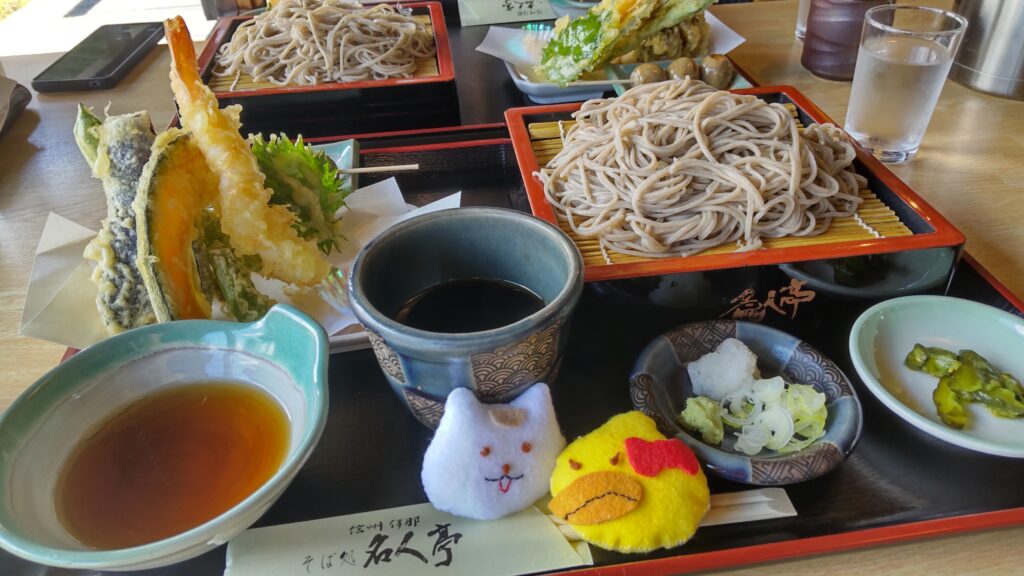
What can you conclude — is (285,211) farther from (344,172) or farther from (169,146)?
(344,172)

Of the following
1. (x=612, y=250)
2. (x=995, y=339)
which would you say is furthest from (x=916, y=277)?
(x=612, y=250)

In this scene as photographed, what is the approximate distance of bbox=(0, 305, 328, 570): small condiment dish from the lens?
2.71 feet

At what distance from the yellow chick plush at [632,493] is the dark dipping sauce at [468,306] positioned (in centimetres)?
29

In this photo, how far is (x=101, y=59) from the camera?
2816 millimetres

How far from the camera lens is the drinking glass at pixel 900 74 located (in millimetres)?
1888

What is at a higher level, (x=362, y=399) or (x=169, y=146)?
(x=169, y=146)

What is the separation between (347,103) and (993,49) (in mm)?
2276

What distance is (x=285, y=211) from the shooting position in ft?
4.60

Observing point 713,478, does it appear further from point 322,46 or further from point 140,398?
point 322,46

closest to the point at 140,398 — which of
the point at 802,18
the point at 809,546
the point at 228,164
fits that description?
the point at 228,164

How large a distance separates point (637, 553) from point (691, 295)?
56 cm

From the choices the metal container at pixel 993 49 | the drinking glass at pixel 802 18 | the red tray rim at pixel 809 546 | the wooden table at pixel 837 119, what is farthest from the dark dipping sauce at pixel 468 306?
the drinking glass at pixel 802 18

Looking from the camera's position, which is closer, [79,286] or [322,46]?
[79,286]

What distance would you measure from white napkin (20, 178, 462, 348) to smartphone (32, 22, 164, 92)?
141 cm
